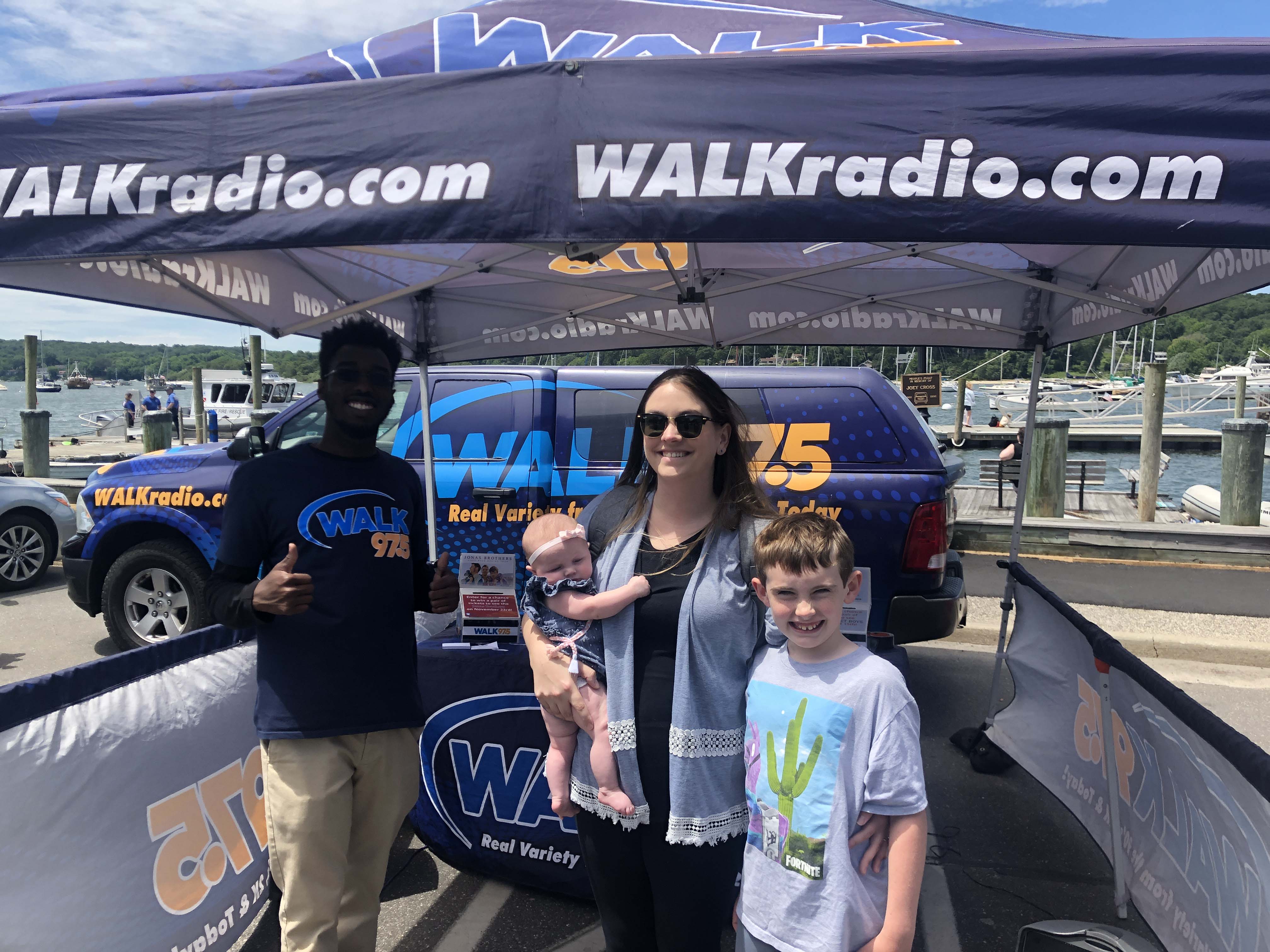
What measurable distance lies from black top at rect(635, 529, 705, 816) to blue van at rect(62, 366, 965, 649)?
306 cm

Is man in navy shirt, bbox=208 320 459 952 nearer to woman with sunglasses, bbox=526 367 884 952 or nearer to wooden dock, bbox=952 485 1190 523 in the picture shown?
woman with sunglasses, bbox=526 367 884 952

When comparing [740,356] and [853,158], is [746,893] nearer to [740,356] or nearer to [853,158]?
[853,158]

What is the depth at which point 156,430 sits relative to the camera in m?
14.5

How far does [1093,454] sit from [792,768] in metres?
31.6

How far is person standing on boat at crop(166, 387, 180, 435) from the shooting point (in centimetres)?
2330

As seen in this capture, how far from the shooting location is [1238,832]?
189 cm

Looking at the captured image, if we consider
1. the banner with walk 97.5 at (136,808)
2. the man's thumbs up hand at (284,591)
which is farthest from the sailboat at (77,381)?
the man's thumbs up hand at (284,591)

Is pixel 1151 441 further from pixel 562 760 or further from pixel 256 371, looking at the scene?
pixel 256 371

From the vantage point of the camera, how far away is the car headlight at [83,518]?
570 centimetres

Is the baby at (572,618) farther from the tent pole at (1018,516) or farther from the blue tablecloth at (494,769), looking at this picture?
the tent pole at (1018,516)

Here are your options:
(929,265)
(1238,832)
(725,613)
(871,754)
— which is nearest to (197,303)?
(725,613)

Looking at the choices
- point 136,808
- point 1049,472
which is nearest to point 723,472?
point 136,808

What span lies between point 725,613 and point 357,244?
116 cm

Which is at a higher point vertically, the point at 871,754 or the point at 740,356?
the point at 740,356
